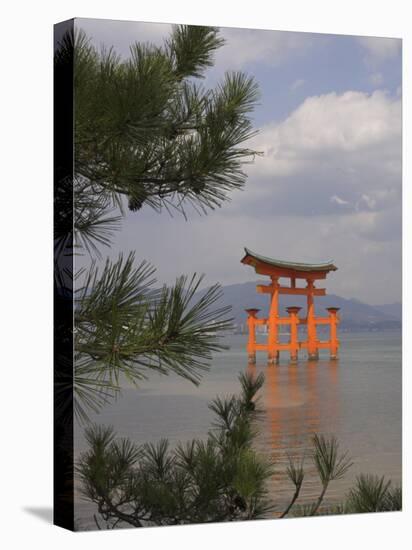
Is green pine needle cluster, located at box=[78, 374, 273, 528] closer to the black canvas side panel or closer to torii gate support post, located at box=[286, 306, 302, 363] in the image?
the black canvas side panel

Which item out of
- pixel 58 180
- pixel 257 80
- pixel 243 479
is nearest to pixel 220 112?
pixel 257 80

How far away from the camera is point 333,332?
7199 millimetres

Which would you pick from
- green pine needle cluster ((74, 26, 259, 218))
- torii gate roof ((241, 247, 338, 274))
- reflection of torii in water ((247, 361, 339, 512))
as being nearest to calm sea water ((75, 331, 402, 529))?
reflection of torii in water ((247, 361, 339, 512))

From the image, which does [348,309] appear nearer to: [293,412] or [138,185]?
[293,412]

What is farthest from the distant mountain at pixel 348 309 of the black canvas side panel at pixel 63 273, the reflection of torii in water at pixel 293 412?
the black canvas side panel at pixel 63 273

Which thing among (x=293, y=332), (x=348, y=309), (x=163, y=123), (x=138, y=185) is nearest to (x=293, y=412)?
(x=293, y=332)

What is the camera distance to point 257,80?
700cm

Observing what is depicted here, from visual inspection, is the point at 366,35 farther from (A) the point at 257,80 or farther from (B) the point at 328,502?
(B) the point at 328,502

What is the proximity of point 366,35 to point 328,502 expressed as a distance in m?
2.06

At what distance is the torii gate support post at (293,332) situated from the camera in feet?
23.4

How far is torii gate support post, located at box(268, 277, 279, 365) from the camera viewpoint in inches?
279

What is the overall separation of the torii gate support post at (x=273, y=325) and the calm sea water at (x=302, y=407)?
4 centimetres

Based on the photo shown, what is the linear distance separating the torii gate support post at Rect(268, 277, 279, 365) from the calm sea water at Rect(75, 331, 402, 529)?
4cm

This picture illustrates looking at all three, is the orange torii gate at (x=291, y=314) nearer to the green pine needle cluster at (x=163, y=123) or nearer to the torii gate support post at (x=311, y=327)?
the torii gate support post at (x=311, y=327)
